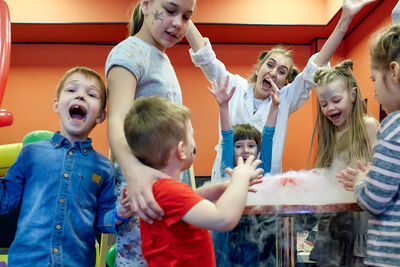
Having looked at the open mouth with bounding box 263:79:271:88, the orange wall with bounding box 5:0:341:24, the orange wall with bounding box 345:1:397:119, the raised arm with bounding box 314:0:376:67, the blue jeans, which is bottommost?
the blue jeans

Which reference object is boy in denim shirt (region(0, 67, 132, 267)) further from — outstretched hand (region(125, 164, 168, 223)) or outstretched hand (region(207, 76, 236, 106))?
outstretched hand (region(207, 76, 236, 106))

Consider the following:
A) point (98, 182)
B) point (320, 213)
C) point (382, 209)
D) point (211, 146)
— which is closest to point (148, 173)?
point (98, 182)

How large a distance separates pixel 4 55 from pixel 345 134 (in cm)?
130

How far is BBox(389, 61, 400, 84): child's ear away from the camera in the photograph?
1023mm

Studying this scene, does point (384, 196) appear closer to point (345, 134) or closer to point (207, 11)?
point (345, 134)

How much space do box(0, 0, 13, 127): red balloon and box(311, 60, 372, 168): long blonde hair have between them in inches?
44.8

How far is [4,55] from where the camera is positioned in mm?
1185

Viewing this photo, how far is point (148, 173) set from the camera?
82cm

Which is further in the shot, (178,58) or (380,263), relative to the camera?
(178,58)

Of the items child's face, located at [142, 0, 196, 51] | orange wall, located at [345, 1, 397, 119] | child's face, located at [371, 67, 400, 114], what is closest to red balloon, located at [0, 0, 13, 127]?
child's face, located at [142, 0, 196, 51]

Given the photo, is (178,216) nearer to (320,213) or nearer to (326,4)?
(320,213)

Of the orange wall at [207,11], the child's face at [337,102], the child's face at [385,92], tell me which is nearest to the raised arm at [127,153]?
the child's face at [385,92]

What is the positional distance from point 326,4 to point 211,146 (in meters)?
1.60

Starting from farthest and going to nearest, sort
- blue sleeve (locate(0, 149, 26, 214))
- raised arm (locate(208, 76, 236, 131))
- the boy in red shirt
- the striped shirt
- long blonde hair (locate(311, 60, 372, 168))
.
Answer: long blonde hair (locate(311, 60, 372, 168)), raised arm (locate(208, 76, 236, 131)), blue sleeve (locate(0, 149, 26, 214)), the striped shirt, the boy in red shirt
